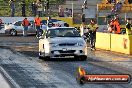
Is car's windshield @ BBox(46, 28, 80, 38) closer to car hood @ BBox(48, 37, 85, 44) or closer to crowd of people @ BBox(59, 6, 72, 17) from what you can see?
car hood @ BBox(48, 37, 85, 44)

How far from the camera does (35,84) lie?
515 inches

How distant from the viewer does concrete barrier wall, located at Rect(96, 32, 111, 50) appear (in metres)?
30.5

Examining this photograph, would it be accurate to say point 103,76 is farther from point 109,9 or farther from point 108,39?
point 109,9

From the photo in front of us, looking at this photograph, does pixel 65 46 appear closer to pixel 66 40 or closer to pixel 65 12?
pixel 66 40

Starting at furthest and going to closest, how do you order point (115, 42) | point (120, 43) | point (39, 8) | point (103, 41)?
point (39, 8), point (103, 41), point (115, 42), point (120, 43)

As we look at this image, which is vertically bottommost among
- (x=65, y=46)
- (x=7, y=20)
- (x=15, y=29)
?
(x=15, y=29)

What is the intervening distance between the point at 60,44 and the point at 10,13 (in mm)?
29967

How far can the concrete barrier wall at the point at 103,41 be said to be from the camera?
3047cm

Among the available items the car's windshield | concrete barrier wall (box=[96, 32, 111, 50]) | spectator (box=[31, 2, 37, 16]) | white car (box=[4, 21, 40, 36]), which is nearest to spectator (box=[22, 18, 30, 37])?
white car (box=[4, 21, 40, 36])

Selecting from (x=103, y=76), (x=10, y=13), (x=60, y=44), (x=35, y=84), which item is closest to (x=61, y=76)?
(x=35, y=84)

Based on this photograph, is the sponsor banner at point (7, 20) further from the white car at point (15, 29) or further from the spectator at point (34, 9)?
the spectator at point (34, 9)

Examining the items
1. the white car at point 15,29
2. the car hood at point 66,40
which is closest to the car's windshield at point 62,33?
the car hood at point 66,40

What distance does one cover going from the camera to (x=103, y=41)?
31438 mm

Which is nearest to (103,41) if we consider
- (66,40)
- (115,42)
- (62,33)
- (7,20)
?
(115,42)
